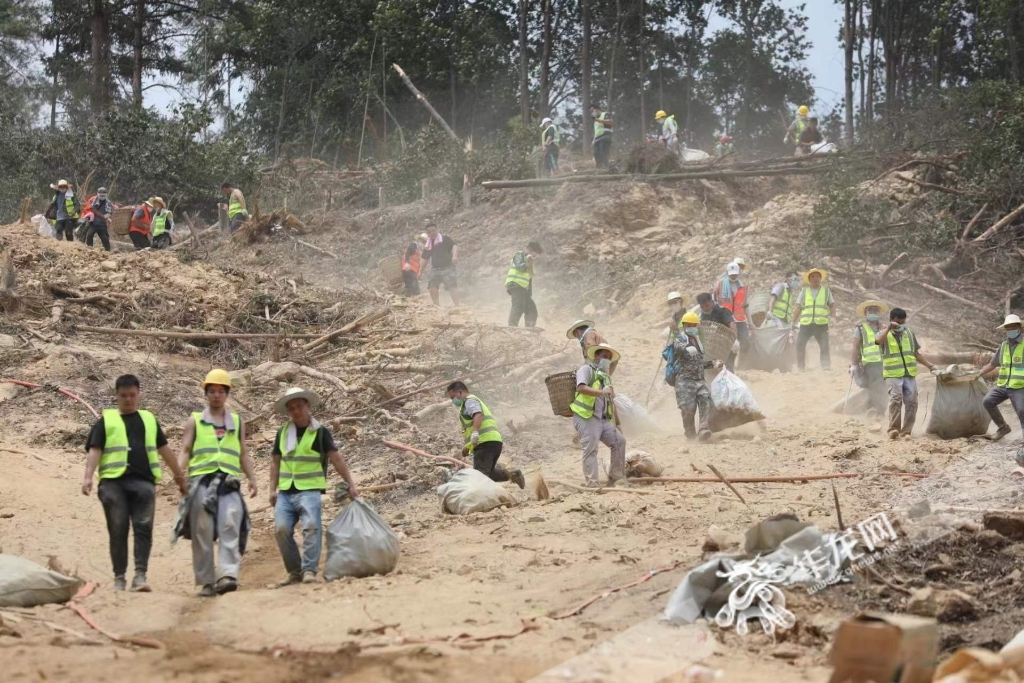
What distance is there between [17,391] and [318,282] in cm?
924

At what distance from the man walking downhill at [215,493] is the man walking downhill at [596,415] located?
341 centimetres

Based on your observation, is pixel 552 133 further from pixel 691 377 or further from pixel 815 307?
pixel 691 377

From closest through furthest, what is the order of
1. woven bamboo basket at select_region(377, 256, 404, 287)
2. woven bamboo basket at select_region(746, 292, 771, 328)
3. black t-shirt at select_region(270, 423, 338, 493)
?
black t-shirt at select_region(270, 423, 338, 493) → woven bamboo basket at select_region(746, 292, 771, 328) → woven bamboo basket at select_region(377, 256, 404, 287)

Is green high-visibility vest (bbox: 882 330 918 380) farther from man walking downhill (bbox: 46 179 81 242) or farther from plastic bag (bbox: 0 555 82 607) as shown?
man walking downhill (bbox: 46 179 81 242)

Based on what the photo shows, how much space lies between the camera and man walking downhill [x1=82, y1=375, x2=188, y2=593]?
734cm

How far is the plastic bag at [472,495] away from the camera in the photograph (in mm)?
9586

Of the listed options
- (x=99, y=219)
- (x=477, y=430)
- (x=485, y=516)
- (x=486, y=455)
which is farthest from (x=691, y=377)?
(x=99, y=219)

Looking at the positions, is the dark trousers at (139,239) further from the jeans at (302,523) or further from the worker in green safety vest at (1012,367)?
the worker in green safety vest at (1012,367)

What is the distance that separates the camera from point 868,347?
40.9ft

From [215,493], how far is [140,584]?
72 centimetres

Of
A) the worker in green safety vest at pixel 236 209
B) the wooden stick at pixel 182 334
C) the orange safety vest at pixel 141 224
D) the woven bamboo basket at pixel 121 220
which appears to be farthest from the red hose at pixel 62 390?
the worker in green safety vest at pixel 236 209

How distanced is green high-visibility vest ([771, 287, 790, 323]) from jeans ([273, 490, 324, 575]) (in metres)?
9.30

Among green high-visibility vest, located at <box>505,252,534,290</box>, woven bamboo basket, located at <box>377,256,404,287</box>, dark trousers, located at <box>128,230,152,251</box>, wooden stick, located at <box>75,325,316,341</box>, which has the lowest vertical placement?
wooden stick, located at <box>75,325,316,341</box>

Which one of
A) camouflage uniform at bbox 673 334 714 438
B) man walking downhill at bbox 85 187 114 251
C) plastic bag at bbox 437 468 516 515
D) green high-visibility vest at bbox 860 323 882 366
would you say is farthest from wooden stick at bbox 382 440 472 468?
man walking downhill at bbox 85 187 114 251
